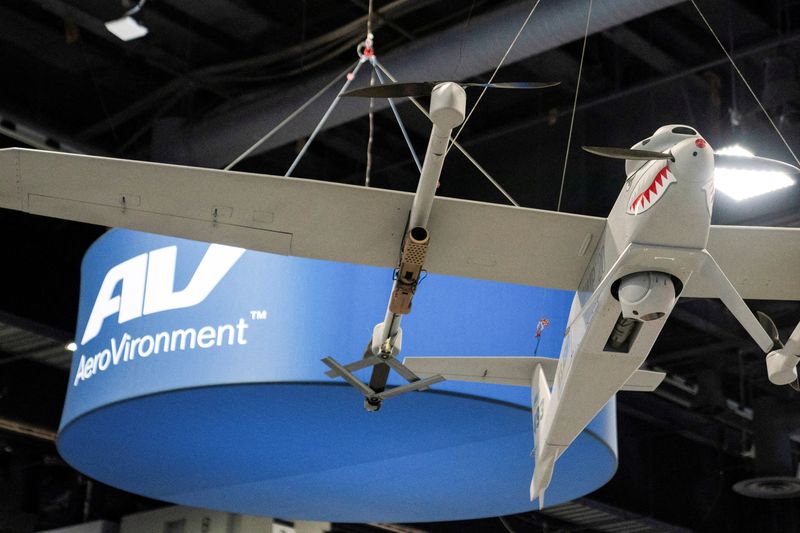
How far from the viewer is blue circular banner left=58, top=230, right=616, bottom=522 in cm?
1152

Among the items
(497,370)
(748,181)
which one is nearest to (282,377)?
(497,370)

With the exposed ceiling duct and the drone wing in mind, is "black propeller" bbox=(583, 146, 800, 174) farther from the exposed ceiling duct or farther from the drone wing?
the exposed ceiling duct

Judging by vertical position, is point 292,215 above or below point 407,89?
below

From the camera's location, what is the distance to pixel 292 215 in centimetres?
957

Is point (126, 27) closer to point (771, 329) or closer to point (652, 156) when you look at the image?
point (652, 156)

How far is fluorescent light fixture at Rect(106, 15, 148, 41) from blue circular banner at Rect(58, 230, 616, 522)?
2.03m

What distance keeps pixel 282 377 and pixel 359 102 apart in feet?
15.3

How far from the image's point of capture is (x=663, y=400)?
2442 centimetres

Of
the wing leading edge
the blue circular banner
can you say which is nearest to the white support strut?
the wing leading edge

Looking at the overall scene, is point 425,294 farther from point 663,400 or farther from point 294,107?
point 663,400

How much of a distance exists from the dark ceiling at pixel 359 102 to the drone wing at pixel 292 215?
371 cm

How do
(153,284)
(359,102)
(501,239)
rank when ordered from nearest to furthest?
(501,239), (153,284), (359,102)

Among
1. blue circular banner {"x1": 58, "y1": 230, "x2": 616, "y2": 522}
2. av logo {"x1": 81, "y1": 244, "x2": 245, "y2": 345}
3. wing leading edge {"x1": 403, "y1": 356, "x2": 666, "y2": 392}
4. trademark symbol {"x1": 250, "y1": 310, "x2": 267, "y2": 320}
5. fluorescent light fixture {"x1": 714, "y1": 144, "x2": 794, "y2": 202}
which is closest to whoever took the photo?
wing leading edge {"x1": 403, "y1": 356, "x2": 666, "y2": 392}

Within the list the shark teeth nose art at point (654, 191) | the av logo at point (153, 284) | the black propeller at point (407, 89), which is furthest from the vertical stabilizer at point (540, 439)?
the black propeller at point (407, 89)
